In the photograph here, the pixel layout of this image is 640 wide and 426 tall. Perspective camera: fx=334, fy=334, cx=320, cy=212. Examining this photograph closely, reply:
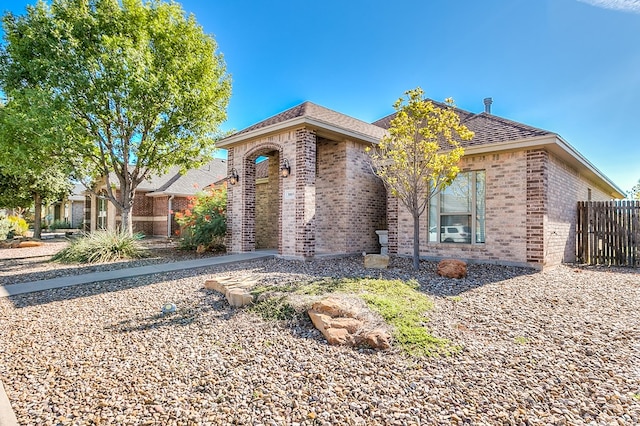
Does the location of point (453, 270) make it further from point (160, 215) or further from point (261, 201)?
point (160, 215)

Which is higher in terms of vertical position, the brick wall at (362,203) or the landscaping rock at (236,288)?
the brick wall at (362,203)

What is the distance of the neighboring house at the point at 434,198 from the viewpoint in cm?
781

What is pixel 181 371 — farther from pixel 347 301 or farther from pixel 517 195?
pixel 517 195

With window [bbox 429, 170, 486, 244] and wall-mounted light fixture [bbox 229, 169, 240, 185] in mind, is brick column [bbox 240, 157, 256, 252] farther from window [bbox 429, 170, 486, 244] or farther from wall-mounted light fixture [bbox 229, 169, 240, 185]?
window [bbox 429, 170, 486, 244]

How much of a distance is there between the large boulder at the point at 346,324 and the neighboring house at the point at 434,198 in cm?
480

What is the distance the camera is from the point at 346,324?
12.8 ft

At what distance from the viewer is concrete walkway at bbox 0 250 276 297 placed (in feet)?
20.8

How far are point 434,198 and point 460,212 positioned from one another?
0.75m

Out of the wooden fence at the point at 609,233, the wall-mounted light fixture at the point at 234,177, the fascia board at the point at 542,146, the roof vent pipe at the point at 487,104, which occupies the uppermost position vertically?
the roof vent pipe at the point at 487,104

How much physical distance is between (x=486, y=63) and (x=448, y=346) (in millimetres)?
10592

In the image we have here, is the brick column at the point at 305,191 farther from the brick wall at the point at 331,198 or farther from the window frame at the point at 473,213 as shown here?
the window frame at the point at 473,213

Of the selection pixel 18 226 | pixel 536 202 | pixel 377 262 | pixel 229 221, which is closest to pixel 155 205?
pixel 18 226

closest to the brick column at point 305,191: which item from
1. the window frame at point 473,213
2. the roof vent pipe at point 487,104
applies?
the window frame at point 473,213

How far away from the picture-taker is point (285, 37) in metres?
11.5
